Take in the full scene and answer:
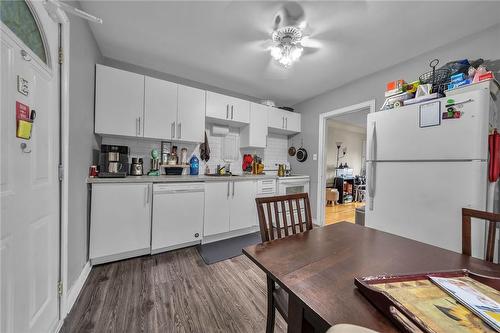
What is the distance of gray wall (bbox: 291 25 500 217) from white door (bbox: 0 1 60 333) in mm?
3381

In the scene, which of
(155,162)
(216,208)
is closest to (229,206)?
(216,208)

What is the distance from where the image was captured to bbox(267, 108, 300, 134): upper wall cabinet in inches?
141

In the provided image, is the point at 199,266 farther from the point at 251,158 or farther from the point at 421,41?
the point at 421,41

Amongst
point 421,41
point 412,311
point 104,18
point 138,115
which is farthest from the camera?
point 138,115

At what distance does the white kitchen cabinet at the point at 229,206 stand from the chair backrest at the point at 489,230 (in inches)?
89.7

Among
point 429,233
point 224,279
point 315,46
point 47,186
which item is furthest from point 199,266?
point 315,46

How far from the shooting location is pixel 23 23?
0.97 m

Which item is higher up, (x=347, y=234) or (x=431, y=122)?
(x=431, y=122)

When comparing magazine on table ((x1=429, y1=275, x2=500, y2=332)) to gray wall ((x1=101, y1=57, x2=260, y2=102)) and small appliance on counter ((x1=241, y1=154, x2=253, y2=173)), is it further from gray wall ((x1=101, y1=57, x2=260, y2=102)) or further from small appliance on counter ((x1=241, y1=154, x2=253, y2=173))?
gray wall ((x1=101, y1=57, x2=260, y2=102))

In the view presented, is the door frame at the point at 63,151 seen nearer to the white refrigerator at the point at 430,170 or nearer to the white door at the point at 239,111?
the white door at the point at 239,111

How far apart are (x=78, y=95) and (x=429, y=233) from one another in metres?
3.11

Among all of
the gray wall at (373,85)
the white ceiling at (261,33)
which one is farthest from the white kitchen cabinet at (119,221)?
the gray wall at (373,85)

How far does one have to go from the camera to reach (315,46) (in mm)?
2109

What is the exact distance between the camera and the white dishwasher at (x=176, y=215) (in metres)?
2.22
